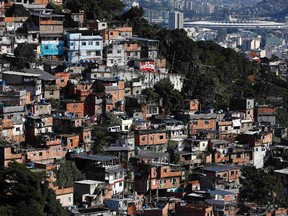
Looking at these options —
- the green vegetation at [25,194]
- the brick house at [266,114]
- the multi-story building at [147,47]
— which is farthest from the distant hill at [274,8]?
the green vegetation at [25,194]

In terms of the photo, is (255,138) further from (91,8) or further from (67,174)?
(91,8)

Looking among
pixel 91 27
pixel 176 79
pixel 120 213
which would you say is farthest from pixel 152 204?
pixel 91 27

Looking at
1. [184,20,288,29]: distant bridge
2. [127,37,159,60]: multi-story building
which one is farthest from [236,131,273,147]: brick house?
[184,20,288,29]: distant bridge

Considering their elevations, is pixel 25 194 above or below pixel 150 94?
below

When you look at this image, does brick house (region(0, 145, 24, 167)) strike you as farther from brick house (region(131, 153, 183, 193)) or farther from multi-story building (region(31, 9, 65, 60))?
multi-story building (region(31, 9, 65, 60))

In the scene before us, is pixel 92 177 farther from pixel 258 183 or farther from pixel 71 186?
pixel 258 183

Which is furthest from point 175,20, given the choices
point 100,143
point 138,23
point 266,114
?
point 100,143
